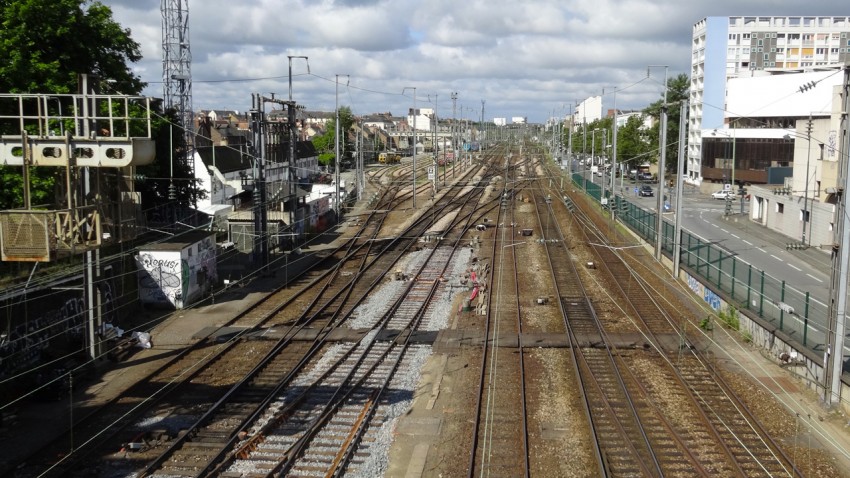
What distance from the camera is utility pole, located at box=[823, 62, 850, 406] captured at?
12219 mm

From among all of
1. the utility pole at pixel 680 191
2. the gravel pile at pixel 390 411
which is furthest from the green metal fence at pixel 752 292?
the gravel pile at pixel 390 411

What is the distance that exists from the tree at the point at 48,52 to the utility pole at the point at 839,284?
16083 mm

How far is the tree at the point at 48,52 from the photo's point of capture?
61.9 feet

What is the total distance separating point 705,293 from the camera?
20.8 m

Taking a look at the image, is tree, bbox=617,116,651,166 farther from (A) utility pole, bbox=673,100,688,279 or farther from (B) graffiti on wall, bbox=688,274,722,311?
(B) graffiti on wall, bbox=688,274,722,311

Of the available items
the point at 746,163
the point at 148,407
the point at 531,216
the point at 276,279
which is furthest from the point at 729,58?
the point at 148,407

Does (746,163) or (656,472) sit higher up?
(746,163)

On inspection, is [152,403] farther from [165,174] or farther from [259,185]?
[165,174]

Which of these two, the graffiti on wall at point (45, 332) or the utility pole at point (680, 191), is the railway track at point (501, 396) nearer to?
the utility pole at point (680, 191)

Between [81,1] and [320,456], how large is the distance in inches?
685

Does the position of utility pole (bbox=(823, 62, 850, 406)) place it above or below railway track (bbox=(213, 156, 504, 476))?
above

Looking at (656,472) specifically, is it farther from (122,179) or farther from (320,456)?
(122,179)

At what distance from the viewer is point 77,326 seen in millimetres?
15719

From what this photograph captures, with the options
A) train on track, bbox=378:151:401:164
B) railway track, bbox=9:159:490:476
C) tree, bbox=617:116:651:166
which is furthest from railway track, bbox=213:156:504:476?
train on track, bbox=378:151:401:164
